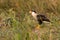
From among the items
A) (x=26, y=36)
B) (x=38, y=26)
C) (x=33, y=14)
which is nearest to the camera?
(x=26, y=36)

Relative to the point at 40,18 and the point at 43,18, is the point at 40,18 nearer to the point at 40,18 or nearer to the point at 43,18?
the point at 40,18

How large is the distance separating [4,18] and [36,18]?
0.93m

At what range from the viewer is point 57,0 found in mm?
8945

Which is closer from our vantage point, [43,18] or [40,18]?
[43,18]

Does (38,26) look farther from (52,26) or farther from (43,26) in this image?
(52,26)

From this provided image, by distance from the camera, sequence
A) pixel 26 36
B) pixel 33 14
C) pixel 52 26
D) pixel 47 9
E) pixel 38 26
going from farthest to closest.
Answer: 1. pixel 47 9
2. pixel 33 14
3. pixel 38 26
4. pixel 52 26
5. pixel 26 36

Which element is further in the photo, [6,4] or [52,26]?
[6,4]

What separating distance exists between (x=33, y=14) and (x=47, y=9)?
2.37ft

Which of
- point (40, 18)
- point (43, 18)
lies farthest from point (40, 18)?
point (43, 18)

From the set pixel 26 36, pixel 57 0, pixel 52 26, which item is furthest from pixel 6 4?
pixel 26 36

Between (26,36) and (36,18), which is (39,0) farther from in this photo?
(26,36)

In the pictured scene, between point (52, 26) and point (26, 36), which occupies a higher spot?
point (26, 36)

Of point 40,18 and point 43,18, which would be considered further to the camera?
point 40,18

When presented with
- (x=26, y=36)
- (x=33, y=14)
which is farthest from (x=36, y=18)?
(x=26, y=36)
